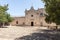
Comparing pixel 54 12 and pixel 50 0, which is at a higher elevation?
pixel 50 0

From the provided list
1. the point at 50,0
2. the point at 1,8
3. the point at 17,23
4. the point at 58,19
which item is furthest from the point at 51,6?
the point at 17,23

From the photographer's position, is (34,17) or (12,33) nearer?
(12,33)

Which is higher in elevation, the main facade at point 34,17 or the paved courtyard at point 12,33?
the main facade at point 34,17

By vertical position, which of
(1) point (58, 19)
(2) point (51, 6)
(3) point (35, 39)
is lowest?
(3) point (35, 39)

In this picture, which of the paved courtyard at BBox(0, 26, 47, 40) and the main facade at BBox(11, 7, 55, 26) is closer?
the paved courtyard at BBox(0, 26, 47, 40)

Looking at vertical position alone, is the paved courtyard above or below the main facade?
below

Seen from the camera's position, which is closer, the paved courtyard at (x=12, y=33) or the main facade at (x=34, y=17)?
the paved courtyard at (x=12, y=33)

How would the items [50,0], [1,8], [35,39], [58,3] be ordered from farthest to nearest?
[1,8]
[35,39]
[50,0]
[58,3]

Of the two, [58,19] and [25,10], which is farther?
[25,10]

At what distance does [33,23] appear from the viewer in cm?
5641

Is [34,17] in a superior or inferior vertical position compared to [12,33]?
superior

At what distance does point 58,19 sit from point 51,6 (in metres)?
1.55

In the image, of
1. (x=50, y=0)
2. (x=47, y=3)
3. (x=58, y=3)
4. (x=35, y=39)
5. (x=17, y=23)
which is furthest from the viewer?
(x=17, y=23)

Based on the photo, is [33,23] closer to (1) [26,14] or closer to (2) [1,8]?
(1) [26,14]
